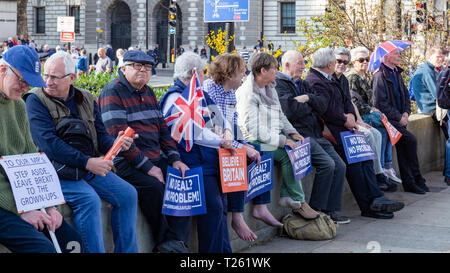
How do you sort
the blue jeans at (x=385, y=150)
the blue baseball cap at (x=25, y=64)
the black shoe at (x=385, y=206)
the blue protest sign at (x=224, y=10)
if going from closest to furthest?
the blue baseball cap at (x=25, y=64)
the black shoe at (x=385, y=206)
the blue jeans at (x=385, y=150)
the blue protest sign at (x=224, y=10)

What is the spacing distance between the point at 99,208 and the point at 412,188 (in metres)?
5.89

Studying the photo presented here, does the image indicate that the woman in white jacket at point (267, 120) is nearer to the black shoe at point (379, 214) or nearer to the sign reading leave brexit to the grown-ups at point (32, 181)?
the black shoe at point (379, 214)

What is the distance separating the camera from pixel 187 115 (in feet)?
19.5

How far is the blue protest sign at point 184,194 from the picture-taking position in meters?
5.44

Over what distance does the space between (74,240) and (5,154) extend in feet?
2.25

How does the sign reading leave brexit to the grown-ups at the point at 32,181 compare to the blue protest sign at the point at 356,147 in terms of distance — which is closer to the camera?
the sign reading leave brexit to the grown-ups at the point at 32,181

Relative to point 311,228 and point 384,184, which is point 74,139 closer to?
point 311,228

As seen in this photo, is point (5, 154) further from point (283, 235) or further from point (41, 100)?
point (283, 235)

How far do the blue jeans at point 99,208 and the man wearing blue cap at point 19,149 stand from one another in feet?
0.45

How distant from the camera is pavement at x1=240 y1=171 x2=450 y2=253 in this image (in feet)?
21.1

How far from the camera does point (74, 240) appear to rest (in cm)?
445

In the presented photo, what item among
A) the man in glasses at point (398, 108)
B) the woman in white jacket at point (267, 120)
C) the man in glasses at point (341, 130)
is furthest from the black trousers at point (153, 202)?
the man in glasses at point (398, 108)

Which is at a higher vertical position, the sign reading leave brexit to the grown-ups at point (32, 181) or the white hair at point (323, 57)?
the white hair at point (323, 57)

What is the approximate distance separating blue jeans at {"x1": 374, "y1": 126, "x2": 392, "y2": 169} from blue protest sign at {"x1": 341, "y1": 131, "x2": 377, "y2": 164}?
1064 millimetres
